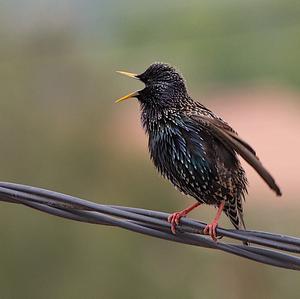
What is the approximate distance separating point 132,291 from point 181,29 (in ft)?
157

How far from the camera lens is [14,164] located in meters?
13.8

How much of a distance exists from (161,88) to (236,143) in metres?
1.12

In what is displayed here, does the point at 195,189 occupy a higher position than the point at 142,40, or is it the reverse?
the point at 142,40

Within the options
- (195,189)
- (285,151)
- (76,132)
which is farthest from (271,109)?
(195,189)

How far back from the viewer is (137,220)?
17.3ft

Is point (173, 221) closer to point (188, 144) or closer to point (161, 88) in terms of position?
point (188, 144)

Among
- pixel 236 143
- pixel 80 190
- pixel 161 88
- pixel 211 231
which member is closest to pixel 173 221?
pixel 211 231

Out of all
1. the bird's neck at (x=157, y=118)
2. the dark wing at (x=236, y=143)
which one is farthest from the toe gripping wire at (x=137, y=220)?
the bird's neck at (x=157, y=118)

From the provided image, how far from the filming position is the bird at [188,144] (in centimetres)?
640

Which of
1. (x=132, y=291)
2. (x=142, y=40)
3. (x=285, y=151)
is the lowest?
(x=132, y=291)

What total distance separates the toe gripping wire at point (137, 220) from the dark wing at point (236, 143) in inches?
11.0

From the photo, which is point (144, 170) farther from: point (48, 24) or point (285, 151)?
point (285, 151)

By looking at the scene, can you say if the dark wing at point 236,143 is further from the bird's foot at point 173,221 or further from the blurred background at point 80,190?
the blurred background at point 80,190

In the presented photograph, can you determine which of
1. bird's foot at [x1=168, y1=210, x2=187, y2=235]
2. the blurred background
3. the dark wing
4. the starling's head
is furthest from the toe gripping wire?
the blurred background
